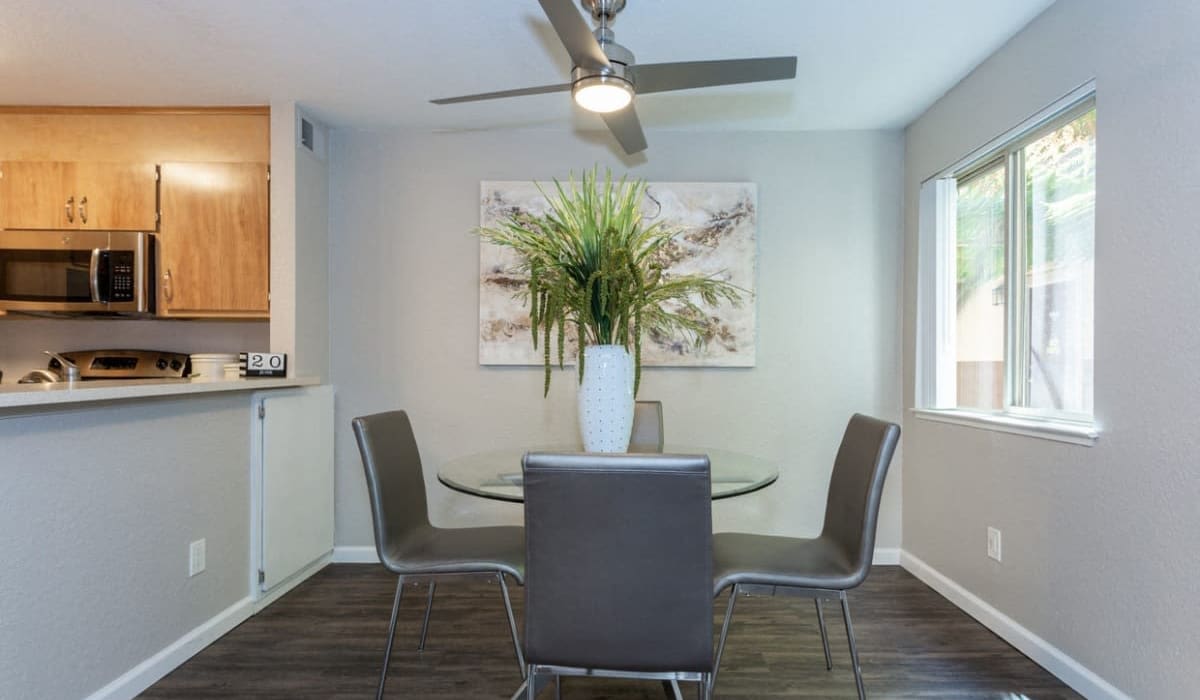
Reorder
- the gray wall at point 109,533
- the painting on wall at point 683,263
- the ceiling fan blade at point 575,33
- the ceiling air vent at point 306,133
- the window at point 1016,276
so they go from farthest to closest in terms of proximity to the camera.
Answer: the painting on wall at point 683,263 → the ceiling air vent at point 306,133 → the window at point 1016,276 → the gray wall at point 109,533 → the ceiling fan blade at point 575,33

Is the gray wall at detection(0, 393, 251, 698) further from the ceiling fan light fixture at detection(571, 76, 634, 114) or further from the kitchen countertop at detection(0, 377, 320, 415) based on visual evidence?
the ceiling fan light fixture at detection(571, 76, 634, 114)

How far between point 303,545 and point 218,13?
92.6 inches

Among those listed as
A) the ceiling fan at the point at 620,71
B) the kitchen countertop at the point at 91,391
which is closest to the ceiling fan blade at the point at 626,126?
the ceiling fan at the point at 620,71

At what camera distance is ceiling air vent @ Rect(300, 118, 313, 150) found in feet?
10.8

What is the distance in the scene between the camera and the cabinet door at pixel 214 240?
3225mm

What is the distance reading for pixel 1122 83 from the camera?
1.97 meters

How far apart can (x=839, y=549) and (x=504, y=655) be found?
1280mm

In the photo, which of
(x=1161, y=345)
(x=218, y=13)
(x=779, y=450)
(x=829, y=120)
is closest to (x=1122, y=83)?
(x=1161, y=345)

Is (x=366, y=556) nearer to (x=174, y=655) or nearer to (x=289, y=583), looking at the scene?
(x=289, y=583)

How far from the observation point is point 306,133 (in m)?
3.33

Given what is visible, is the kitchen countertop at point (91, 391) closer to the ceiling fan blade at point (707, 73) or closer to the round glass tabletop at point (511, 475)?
the round glass tabletop at point (511, 475)

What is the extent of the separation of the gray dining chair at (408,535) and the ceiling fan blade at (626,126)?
1.36m

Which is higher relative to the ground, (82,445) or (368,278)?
(368,278)

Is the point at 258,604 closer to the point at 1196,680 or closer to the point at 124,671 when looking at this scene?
the point at 124,671
